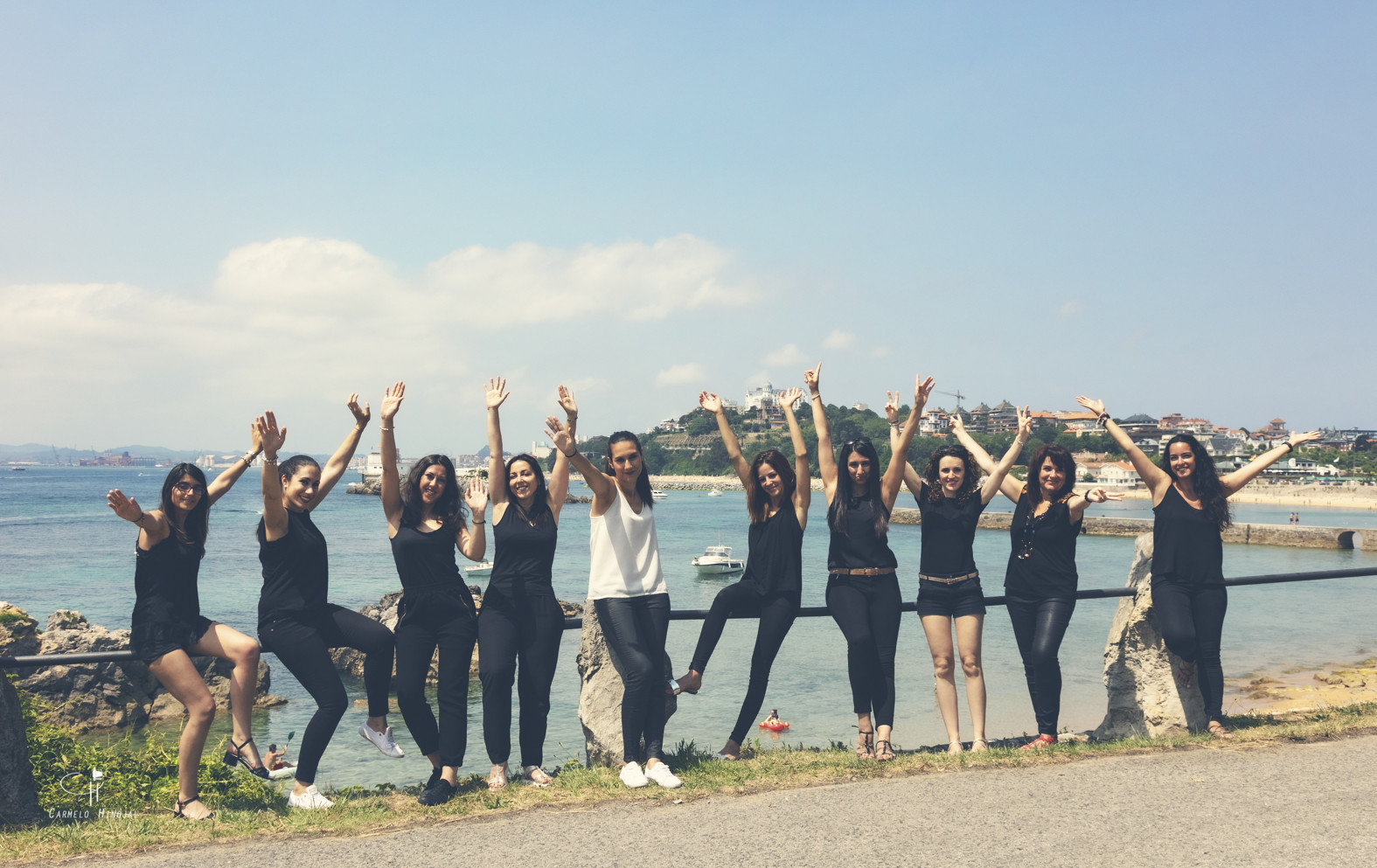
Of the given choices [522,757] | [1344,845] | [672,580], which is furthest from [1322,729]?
[672,580]

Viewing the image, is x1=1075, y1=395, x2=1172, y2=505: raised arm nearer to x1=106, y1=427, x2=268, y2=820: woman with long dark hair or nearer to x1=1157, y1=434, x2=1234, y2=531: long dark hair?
x1=1157, y1=434, x2=1234, y2=531: long dark hair

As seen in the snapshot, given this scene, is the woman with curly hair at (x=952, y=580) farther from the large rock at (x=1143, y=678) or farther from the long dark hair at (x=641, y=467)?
the long dark hair at (x=641, y=467)

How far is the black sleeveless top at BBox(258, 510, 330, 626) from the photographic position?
199 inches

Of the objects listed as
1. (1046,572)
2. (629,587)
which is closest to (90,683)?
(629,587)

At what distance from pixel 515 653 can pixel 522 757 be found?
0.60 meters

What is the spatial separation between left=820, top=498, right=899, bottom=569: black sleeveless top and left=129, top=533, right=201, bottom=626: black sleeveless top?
3620 mm

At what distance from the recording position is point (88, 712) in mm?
14695

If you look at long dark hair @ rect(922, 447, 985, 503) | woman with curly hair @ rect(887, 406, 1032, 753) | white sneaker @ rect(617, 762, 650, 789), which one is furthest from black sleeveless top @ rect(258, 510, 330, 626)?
long dark hair @ rect(922, 447, 985, 503)

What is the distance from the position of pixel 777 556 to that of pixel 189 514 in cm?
332

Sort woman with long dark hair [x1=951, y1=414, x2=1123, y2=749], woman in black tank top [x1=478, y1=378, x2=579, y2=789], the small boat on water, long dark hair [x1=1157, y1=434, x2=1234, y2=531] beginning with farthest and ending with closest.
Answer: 1. the small boat on water
2. long dark hair [x1=1157, y1=434, x2=1234, y2=531]
3. woman with long dark hair [x1=951, y1=414, x2=1123, y2=749]
4. woman in black tank top [x1=478, y1=378, x2=579, y2=789]


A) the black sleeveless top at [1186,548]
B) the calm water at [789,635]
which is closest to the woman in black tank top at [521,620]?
the calm water at [789,635]

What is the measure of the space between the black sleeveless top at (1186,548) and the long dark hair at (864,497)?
1896mm

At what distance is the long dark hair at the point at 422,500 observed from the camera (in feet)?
17.6

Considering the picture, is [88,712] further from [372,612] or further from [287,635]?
[287,635]
